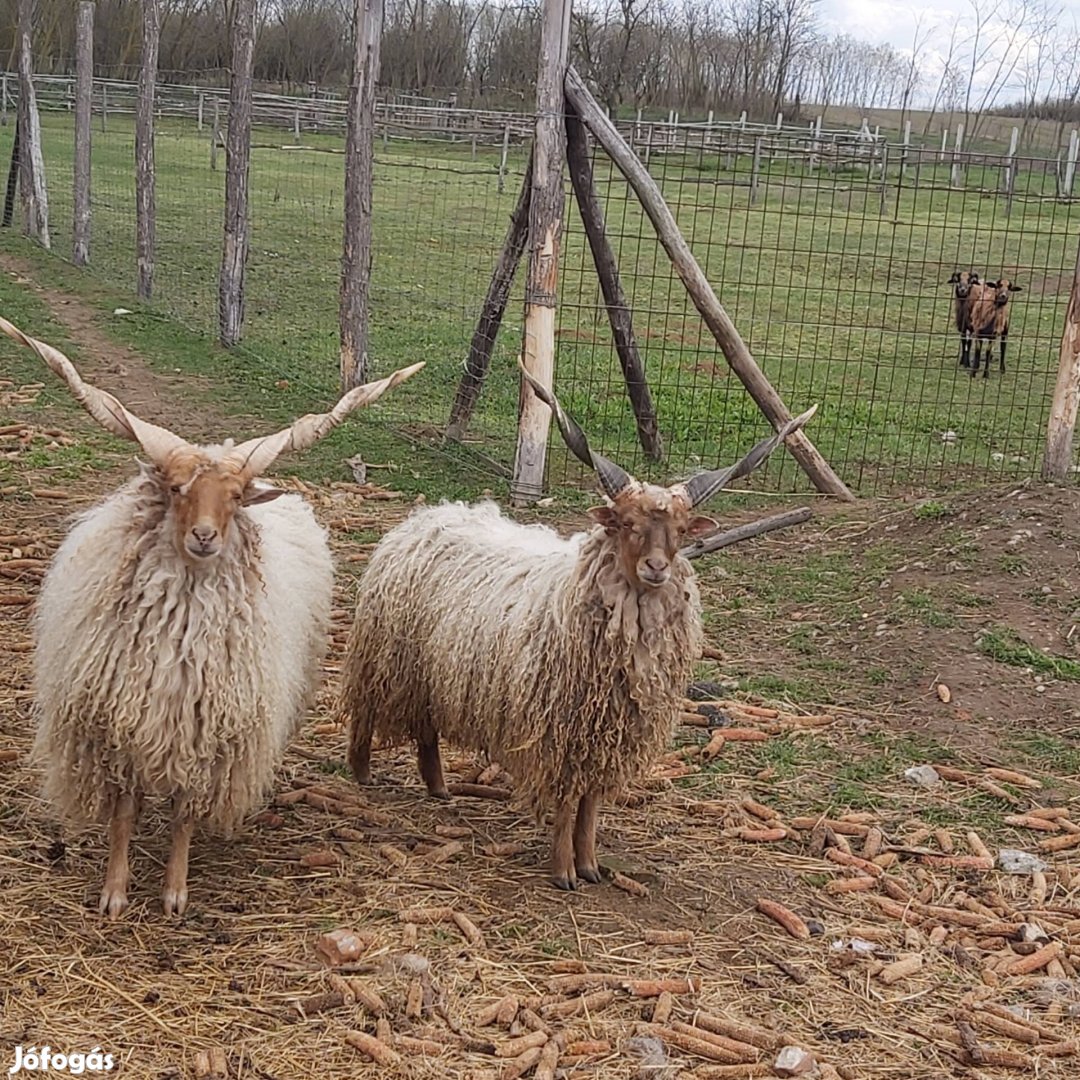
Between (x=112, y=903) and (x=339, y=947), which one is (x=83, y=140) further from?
(x=339, y=947)

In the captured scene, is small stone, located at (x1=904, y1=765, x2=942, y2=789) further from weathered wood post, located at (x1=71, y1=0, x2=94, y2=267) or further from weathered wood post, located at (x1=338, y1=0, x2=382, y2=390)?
weathered wood post, located at (x1=71, y1=0, x2=94, y2=267)

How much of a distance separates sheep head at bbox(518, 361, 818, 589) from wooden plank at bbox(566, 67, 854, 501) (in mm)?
4489

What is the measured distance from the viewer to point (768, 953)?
4.38 m

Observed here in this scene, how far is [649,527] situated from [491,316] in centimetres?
556

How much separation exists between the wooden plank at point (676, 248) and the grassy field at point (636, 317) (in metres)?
0.18

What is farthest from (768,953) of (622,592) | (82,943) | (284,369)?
(284,369)

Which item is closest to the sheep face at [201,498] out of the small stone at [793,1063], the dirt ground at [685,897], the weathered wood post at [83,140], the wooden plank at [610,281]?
the dirt ground at [685,897]

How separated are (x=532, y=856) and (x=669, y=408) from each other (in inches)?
283

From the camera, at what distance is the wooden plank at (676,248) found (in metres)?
8.78

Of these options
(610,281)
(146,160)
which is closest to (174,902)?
(610,281)

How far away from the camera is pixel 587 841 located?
190 inches

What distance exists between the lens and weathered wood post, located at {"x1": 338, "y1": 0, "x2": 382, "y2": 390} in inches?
407

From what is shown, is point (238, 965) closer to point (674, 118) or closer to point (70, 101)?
point (70, 101)

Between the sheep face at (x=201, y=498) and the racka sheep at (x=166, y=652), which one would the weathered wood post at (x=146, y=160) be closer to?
the racka sheep at (x=166, y=652)
